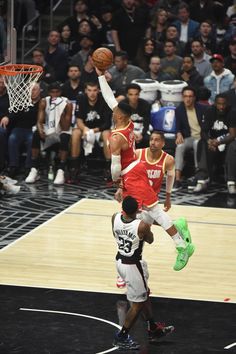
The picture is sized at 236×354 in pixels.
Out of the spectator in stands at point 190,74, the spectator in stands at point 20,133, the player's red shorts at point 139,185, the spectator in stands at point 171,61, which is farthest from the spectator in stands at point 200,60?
the player's red shorts at point 139,185

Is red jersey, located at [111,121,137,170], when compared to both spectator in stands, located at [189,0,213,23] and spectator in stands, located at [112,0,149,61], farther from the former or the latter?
spectator in stands, located at [189,0,213,23]

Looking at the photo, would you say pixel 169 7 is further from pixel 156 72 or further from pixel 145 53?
pixel 156 72

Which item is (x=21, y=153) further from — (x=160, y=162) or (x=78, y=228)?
(x=160, y=162)

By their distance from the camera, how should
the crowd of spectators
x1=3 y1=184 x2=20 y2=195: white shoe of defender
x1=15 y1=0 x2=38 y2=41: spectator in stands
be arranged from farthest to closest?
1. x1=15 y1=0 x2=38 y2=41: spectator in stands
2. the crowd of spectators
3. x1=3 y1=184 x2=20 y2=195: white shoe of defender

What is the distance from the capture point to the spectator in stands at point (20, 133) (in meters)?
16.6

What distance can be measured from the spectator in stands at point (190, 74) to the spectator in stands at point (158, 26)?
73.5 inches

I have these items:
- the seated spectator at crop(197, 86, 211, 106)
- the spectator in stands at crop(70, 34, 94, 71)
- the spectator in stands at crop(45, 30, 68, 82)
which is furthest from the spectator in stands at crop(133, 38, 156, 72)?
the seated spectator at crop(197, 86, 211, 106)

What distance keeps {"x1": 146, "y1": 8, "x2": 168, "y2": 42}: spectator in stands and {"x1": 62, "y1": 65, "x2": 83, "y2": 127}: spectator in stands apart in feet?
8.02

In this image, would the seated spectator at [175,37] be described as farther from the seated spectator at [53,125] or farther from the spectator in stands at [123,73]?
the seated spectator at [53,125]

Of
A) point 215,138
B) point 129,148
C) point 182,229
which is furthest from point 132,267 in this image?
point 215,138

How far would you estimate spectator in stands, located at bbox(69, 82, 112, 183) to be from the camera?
16.5m

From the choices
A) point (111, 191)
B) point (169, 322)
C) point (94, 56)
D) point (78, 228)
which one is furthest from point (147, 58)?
point (169, 322)

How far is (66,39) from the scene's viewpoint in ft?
64.1

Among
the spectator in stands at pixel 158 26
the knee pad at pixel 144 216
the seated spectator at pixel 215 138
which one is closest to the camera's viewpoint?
the knee pad at pixel 144 216
